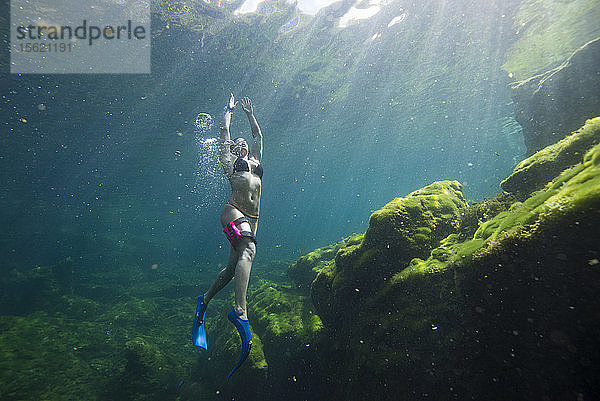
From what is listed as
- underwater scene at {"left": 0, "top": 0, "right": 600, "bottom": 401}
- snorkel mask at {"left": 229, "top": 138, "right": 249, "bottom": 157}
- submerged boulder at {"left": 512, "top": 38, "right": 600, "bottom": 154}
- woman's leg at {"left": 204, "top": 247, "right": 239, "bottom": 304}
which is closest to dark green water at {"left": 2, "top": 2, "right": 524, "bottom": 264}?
underwater scene at {"left": 0, "top": 0, "right": 600, "bottom": 401}

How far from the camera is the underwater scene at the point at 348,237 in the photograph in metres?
3.02

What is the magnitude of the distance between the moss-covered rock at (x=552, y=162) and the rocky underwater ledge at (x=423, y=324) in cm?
3

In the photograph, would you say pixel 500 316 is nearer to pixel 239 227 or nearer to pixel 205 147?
pixel 239 227

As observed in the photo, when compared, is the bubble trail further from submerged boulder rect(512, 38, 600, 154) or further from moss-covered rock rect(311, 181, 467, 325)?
submerged boulder rect(512, 38, 600, 154)

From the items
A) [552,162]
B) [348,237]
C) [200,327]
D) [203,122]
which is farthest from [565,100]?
[203,122]

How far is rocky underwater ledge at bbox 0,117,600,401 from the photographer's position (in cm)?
262

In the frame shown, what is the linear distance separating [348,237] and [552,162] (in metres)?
13.5

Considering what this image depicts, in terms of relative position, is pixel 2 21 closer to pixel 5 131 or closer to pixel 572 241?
pixel 5 131

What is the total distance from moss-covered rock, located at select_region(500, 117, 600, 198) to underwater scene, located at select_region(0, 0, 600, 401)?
0.15 feet

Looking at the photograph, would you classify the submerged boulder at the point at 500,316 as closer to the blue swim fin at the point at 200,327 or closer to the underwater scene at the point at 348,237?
the underwater scene at the point at 348,237

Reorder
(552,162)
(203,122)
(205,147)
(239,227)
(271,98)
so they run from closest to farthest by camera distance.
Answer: (239,227) → (552,162) → (271,98) → (203,122) → (205,147)

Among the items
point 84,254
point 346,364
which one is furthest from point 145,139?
point 84,254

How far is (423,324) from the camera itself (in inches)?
153

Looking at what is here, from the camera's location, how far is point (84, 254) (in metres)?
42.2
